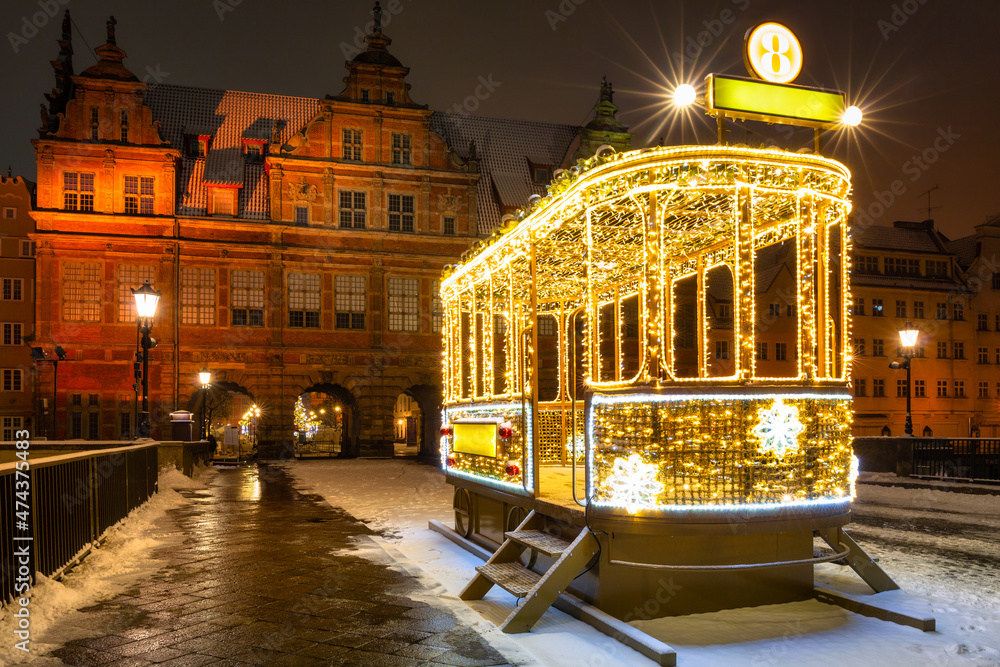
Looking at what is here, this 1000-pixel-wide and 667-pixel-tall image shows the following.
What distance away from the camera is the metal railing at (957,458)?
67.2 ft

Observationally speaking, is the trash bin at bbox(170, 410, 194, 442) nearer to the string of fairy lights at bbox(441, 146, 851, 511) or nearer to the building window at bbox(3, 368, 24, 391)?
the string of fairy lights at bbox(441, 146, 851, 511)

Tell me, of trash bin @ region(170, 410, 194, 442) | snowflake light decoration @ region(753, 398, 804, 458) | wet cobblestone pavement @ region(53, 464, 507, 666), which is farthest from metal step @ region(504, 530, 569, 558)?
trash bin @ region(170, 410, 194, 442)

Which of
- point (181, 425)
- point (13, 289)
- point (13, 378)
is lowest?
point (181, 425)

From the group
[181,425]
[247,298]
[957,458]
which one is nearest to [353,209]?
[247,298]

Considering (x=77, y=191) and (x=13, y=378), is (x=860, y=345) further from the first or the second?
(x=13, y=378)

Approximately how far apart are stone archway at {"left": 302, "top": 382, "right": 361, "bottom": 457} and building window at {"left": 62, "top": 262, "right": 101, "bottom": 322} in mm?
9150

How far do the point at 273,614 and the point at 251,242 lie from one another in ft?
98.9

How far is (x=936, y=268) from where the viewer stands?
163ft

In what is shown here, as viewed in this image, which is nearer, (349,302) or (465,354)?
(465,354)

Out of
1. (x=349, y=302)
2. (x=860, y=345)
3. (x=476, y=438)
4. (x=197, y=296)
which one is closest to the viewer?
(x=476, y=438)

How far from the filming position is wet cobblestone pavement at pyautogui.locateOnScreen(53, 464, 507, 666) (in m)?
6.03

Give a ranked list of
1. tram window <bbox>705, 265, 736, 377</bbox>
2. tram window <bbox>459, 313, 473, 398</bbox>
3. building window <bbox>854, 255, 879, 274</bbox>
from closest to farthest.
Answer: tram window <bbox>459, 313, 473, 398</bbox> → tram window <bbox>705, 265, 736, 377</bbox> → building window <bbox>854, 255, 879, 274</bbox>

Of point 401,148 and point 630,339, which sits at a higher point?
point 401,148

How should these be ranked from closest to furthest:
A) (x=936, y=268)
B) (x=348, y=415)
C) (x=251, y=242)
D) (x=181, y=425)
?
(x=181, y=425)
(x=251, y=242)
(x=348, y=415)
(x=936, y=268)
